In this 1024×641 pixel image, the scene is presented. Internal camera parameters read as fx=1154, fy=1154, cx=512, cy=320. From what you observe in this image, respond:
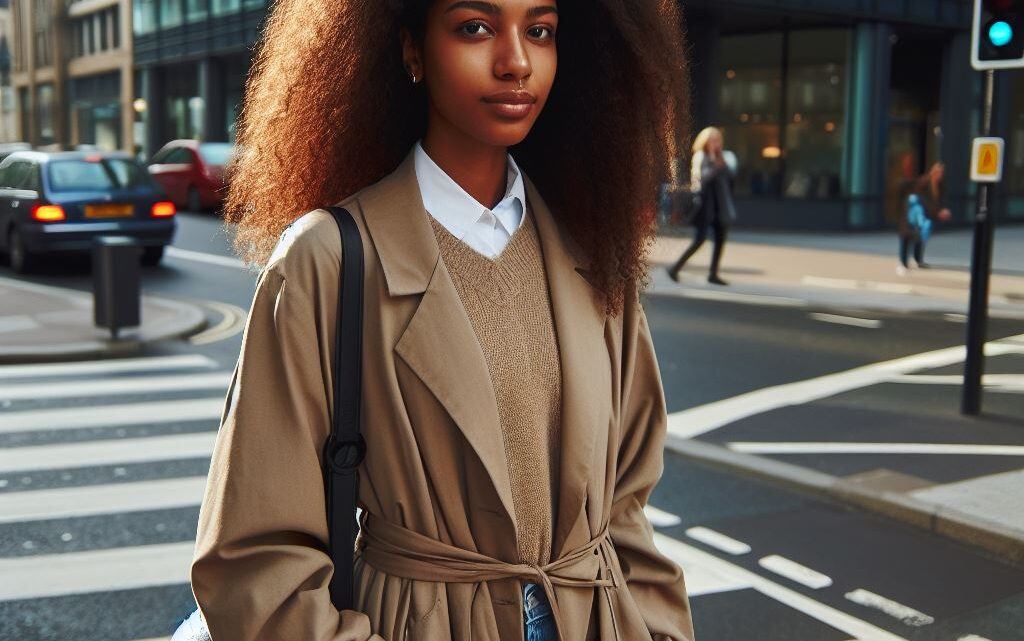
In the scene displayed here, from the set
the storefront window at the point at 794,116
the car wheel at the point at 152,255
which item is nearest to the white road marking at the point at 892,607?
the car wheel at the point at 152,255

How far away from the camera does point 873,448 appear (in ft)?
21.7

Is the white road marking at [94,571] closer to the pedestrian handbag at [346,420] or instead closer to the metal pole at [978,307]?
the pedestrian handbag at [346,420]

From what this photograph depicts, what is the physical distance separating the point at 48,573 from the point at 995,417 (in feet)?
19.0

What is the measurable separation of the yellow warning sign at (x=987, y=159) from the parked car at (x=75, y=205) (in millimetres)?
10998

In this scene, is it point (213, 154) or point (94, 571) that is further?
point (213, 154)

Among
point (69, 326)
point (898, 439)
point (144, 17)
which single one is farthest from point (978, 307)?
point (144, 17)

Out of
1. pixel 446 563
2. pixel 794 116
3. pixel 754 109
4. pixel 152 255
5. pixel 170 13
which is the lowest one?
pixel 152 255

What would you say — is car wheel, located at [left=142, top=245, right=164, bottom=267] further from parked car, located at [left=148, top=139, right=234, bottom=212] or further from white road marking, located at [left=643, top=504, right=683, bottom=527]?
white road marking, located at [left=643, top=504, right=683, bottom=527]

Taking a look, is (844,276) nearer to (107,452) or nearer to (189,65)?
(107,452)

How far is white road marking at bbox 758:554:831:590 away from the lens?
4555mm

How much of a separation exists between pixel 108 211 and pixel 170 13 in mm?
27542

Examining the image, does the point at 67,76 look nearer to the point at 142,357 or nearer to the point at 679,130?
the point at 142,357

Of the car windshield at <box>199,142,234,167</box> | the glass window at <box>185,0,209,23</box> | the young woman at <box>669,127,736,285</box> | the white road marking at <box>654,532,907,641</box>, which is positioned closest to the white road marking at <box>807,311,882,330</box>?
the young woman at <box>669,127,736,285</box>

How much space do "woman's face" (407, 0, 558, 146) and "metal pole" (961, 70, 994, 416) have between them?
21.0 ft
